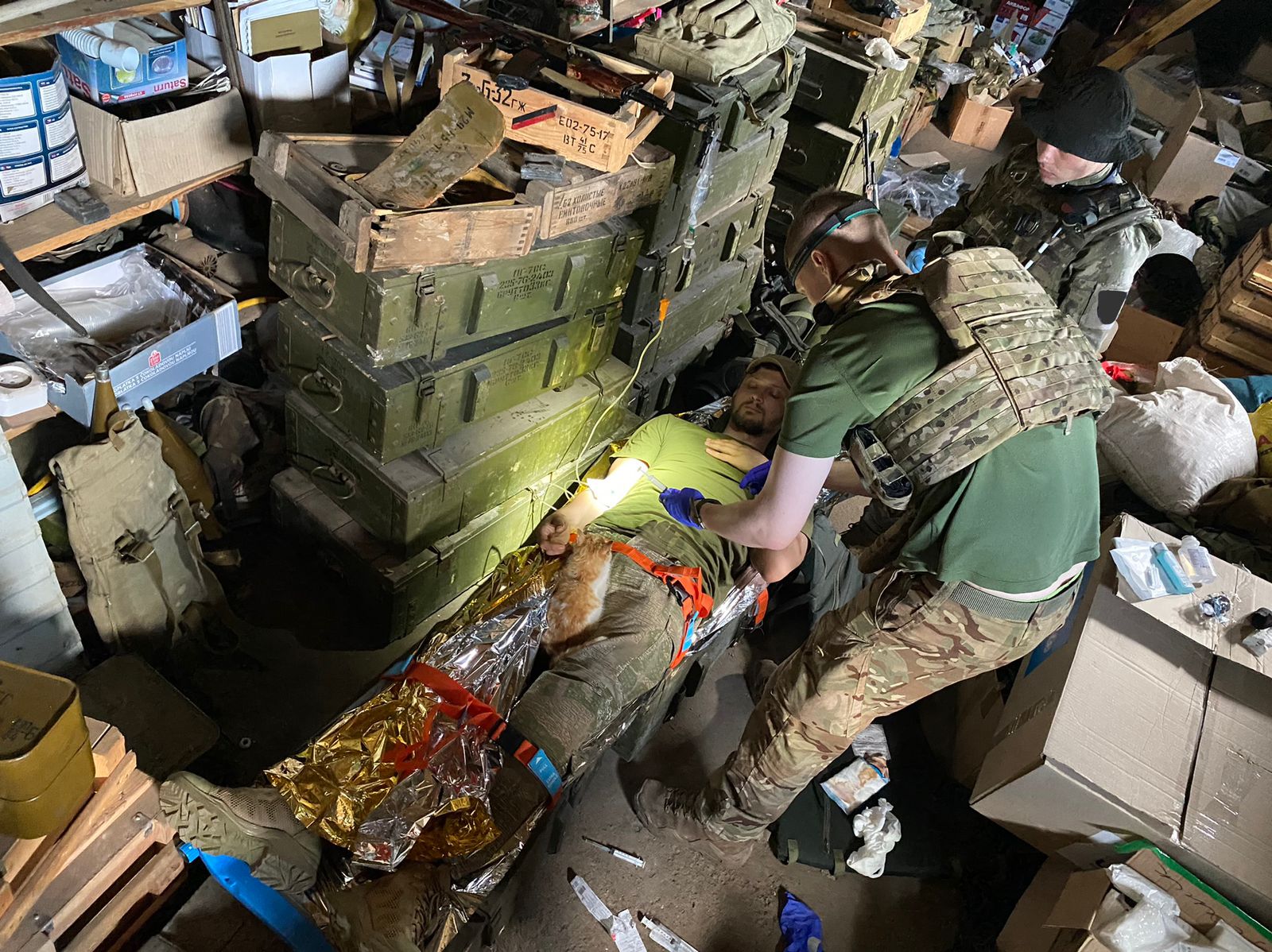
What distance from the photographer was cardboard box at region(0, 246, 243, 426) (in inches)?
103

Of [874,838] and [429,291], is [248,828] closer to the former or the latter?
[429,291]

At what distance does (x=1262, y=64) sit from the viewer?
8.13 meters

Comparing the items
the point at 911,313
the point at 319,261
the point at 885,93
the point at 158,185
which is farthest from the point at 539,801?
the point at 885,93

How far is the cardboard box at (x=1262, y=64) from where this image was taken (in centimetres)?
810

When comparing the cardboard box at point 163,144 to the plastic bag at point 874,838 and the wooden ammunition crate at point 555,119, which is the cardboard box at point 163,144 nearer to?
the wooden ammunition crate at point 555,119

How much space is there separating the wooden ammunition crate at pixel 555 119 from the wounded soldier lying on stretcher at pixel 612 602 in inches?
42.8

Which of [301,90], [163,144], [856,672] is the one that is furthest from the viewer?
[301,90]

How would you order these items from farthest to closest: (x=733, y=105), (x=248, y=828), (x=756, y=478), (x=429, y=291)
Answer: (x=733, y=105) < (x=756, y=478) < (x=429, y=291) < (x=248, y=828)

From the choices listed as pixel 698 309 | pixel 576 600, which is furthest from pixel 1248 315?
pixel 576 600

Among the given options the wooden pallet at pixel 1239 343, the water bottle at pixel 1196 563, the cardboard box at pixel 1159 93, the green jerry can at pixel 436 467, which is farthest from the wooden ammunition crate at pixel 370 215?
the cardboard box at pixel 1159 93

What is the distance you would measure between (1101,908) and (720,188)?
3.02m

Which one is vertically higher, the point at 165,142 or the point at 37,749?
the point at 165,142

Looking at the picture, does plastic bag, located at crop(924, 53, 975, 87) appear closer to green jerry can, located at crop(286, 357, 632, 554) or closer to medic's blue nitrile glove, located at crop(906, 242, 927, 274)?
medic's blue nitrile glove, located at crop(906, 242, 927, 274)

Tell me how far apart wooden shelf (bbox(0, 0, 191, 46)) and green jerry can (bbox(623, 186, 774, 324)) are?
72.3 inches
